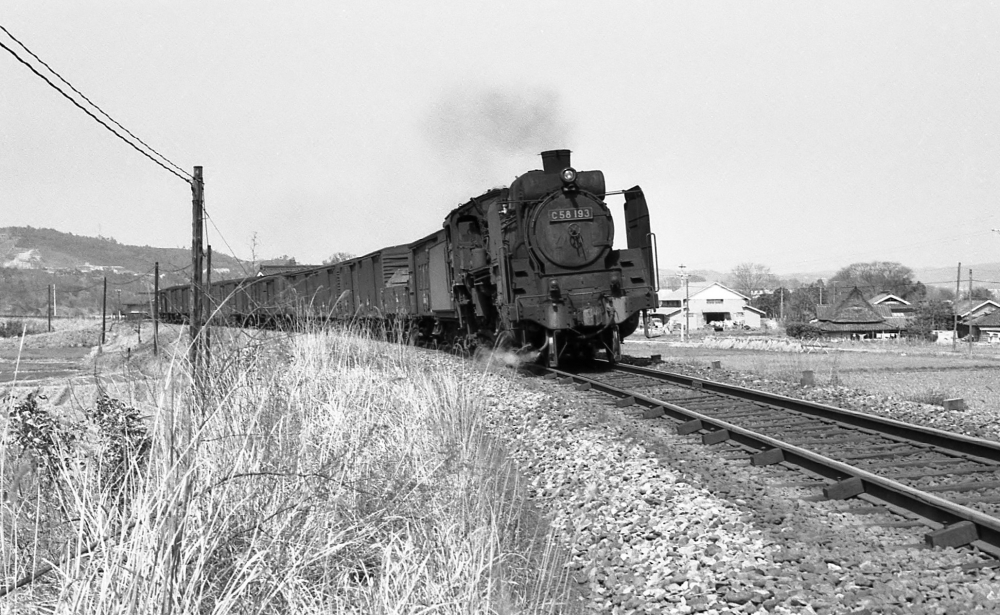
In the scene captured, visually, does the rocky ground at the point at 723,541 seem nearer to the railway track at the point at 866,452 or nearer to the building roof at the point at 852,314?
the railway track at the point at 866,452

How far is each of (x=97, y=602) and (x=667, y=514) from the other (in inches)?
136

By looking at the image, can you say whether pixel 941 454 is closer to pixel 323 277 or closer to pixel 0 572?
pixel 0 572

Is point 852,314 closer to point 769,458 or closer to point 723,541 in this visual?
point 769,458

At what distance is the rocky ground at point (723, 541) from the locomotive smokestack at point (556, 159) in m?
7.40

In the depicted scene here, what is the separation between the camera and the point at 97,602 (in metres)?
3.35

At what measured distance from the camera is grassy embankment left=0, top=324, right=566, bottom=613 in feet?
11.3

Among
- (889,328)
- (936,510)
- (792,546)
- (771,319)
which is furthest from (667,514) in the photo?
(771,319)

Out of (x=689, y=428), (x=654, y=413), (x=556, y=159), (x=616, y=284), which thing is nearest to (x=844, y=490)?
(x=689, y=428)

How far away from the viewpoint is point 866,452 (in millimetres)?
7086

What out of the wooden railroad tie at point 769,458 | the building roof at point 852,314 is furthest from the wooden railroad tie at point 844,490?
the building roof at point 852,314

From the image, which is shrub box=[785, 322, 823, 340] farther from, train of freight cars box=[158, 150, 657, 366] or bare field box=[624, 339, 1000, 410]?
train of freight cars box=[158, 150, 657, 366]

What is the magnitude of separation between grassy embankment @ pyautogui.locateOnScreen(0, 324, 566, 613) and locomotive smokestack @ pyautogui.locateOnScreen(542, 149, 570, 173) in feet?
25.7

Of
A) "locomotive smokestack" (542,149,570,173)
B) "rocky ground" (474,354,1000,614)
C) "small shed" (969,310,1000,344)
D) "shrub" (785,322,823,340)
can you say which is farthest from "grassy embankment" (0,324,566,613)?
"small shed" (969,310,1000,344)

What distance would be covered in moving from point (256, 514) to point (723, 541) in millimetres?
2548
